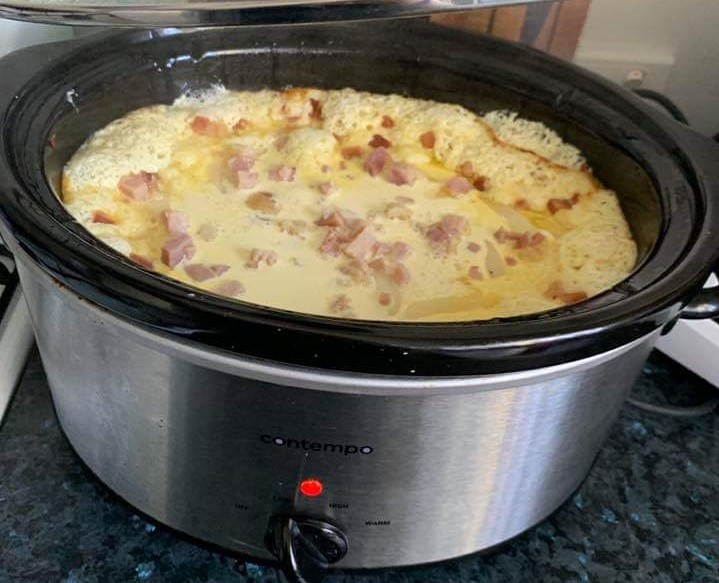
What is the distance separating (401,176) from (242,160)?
19 cm

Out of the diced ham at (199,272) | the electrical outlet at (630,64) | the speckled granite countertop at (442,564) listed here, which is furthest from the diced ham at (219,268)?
the electrical outlet at (630,64)

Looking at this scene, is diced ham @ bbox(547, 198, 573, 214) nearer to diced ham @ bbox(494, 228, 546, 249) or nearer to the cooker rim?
diced ham @ bbox(494, 228, 546, 249)

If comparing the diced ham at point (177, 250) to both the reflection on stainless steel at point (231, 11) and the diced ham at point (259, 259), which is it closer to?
the diced ham at point (259, 259)

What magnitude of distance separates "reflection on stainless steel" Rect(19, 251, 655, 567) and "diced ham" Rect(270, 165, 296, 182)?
1.15 feet

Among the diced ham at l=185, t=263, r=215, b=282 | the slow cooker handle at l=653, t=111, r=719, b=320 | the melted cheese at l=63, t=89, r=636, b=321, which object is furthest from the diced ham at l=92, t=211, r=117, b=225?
the slow cooker handle at l=653, t=111, r=719, b=320

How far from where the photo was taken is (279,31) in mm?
1016

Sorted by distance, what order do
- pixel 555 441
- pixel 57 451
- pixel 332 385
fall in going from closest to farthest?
pixel 332 385
pixel 555 441
pixel 57 451

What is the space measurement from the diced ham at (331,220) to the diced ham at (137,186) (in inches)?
7.6

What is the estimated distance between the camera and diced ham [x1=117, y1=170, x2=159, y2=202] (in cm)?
89

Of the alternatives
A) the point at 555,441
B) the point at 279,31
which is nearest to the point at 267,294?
the point at 555,441

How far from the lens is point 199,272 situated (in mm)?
799

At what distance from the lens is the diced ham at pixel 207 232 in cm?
86

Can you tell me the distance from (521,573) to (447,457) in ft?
0.72

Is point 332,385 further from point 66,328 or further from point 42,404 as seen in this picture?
point 42,404
